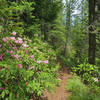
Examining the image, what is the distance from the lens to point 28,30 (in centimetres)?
548

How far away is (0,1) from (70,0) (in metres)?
10.5

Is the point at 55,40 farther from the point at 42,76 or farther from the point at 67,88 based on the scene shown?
the point at 42,76

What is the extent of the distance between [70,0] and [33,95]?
11914 mm

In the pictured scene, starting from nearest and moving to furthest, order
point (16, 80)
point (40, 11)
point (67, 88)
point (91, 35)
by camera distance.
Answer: point (16, 80) < point (67, 88) < point (91, 35) < point (40, 11)

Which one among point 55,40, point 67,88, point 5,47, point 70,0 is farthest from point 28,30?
point 55,40

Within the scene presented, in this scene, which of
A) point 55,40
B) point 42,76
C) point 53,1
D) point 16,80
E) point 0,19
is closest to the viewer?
point 16,80

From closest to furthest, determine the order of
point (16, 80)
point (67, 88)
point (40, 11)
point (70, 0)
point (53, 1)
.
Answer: point (16, 80)
point (67, 88)
point (40, 11)
point (53, 1)
point (70, 0)

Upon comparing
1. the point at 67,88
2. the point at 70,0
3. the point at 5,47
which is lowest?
the point at 67,88

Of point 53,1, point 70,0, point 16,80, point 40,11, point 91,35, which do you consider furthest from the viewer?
point 70,0

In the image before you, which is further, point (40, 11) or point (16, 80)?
point (40, 11)

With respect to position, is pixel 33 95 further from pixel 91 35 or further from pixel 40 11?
pixel 40 11

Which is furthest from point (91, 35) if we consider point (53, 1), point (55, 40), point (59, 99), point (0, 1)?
point (55, 40)

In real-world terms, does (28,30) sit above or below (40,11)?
below

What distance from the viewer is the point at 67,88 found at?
4055 millimetres
